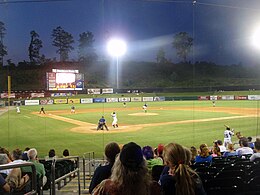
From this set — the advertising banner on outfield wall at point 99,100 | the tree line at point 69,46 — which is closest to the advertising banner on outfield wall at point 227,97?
the tree line at point 69,46

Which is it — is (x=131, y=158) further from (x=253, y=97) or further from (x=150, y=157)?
(x=253, y=97)

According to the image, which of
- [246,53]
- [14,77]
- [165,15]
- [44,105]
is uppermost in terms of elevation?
[165,15]

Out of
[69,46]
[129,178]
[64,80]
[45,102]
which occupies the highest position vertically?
[69,46]

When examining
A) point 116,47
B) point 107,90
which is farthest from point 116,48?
point 107,90

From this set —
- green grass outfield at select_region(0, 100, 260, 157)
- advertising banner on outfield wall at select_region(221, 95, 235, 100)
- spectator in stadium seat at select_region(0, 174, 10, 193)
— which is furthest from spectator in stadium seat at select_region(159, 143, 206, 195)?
advertising banner on outfield wall at select_region(221, 95, 235, 100)

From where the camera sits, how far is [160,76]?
23.1 metres

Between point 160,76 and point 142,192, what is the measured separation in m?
21.1

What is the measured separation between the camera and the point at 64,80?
61.2 feet

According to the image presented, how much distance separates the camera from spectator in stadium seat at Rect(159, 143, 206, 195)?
103 inches

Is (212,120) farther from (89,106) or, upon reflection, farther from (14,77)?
(14,77)

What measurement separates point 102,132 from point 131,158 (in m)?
17.5

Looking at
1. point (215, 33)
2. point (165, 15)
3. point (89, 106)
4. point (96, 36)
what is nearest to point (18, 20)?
point (96, 36)

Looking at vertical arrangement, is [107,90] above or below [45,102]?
above

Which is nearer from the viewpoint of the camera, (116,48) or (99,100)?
(116,48)
